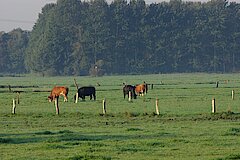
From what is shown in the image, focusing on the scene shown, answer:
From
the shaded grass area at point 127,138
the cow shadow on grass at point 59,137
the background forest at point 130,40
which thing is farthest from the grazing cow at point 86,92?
the background forest at point 130,40

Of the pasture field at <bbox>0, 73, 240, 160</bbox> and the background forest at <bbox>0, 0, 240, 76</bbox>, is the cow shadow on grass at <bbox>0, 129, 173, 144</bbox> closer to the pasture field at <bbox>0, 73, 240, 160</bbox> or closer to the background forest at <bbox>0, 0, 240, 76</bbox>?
the pasture field at <bbox>0, 73, 240, 160</bbox>

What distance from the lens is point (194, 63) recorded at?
165625 millimetres

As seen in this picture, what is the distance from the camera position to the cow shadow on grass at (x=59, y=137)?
92.3 feet

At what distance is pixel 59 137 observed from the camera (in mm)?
29000

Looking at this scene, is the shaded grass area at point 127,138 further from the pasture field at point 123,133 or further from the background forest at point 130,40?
the background forest at point 130,40

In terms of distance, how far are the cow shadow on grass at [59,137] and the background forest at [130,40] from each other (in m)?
122

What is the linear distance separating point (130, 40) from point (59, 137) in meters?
136

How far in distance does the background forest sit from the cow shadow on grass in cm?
12239

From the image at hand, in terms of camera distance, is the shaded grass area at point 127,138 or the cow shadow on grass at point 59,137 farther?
the cow shadow on grass at point 59,137

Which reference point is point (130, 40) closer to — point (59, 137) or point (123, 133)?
point (123, 133)

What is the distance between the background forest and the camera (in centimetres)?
16012

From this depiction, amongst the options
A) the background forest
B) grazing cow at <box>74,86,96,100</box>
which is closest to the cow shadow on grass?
grazing cow at <box>74,86,96,100</box>

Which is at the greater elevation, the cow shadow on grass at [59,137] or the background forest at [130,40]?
the background forest at [130,40]

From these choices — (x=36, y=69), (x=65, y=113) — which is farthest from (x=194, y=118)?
(x=36, y=69)
